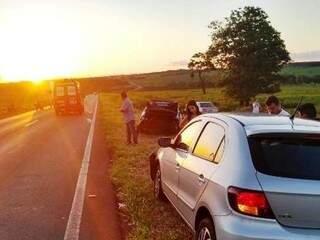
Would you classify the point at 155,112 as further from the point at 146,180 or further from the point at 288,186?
the point at 288,186

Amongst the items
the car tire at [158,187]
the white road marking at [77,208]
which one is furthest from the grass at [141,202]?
the white road marking at [77,208]

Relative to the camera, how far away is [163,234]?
727cm

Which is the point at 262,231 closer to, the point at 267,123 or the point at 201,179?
the point at 201,179

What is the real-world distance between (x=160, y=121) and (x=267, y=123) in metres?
17.8

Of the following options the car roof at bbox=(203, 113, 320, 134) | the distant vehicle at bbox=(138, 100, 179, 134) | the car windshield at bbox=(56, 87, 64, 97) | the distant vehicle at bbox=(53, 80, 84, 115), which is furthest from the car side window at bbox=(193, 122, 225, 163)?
the car windshield at bbox=(56, 87, 64, 97)

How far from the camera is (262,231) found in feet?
15.5

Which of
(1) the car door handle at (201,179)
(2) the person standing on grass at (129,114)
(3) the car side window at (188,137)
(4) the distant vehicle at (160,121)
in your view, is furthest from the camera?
(4) the distant vehicle at (160,121)

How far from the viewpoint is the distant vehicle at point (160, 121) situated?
2352 cm

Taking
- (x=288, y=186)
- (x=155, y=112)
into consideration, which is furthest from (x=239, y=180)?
(x=155, y=112)

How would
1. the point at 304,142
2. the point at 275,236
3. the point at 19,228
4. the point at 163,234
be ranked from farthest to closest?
the point at 19,228
the point at 163,234
the point at 304,142
the point at 275,236

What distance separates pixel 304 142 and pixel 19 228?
4294 millimetres

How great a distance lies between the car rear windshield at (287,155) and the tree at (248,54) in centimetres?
6222

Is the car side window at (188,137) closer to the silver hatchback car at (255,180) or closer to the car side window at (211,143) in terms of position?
the car side window at (211,143)

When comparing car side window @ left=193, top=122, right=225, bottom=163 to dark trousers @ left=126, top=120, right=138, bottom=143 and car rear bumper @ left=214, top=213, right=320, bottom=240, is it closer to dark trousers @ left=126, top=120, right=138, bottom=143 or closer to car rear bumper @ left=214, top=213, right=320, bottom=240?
car rear bumper @ left=214, top=213, right=320, bottom=240
